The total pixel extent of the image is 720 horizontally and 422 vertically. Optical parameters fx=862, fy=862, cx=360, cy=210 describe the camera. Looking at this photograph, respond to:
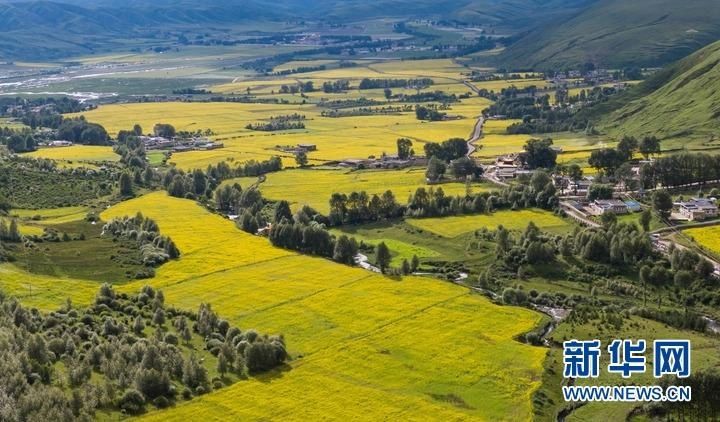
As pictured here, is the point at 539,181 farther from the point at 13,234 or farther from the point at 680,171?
the point at 13,234

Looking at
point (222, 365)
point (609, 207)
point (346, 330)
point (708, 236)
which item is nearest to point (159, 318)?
point (222, 365)

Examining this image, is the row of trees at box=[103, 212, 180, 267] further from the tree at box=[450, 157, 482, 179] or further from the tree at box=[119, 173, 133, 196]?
the tree at box=[450, 157, 482, 179]

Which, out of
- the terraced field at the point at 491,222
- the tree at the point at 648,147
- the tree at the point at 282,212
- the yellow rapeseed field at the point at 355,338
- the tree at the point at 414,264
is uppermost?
the tree at the point at 648,147

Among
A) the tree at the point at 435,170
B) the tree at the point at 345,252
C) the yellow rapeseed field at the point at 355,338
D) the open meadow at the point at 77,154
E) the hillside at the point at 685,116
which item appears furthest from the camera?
the hillside at the point at 685,116

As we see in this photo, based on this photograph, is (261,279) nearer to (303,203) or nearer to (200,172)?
Result: (303,203)

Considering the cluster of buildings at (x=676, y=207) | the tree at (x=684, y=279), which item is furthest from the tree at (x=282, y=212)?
the tree at (x=684, y=279)

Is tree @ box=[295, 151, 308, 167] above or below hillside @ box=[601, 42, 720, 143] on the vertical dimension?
below

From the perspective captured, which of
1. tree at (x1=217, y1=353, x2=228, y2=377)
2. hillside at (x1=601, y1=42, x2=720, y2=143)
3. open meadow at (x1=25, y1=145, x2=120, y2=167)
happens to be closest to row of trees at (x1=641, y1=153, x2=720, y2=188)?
hillside at (x1=601, y1=42, x2=720, y2=143)

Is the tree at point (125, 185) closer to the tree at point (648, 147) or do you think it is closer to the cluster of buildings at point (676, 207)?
the cluster of buildings at point (676, 207)
